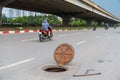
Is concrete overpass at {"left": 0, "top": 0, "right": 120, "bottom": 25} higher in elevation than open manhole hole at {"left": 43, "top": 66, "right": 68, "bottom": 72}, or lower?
higher

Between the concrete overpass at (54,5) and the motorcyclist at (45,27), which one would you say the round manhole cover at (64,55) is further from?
the concrete overpass at (54,5)

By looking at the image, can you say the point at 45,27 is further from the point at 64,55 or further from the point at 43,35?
the point at 64,55

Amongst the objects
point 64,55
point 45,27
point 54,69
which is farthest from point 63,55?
point 45,27

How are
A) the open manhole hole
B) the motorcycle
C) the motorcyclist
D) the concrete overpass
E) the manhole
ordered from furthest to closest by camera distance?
the concrete overpass, the motorcyclist, the motorcycle, the manhole, the open manhole hole

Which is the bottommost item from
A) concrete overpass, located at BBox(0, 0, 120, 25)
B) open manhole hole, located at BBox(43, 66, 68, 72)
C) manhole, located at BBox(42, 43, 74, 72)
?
open manhole hole, located at BBox(43, 66, 68, 72)

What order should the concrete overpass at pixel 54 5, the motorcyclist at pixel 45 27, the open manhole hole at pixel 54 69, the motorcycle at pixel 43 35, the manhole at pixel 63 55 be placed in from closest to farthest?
the open manhole hole at pixel 54 69
the manhole at pixel 63 55
the motorcycle at pixel 43 35
the motorcyclist at pixel 45 27
the concrete overpass at pixel 54 5

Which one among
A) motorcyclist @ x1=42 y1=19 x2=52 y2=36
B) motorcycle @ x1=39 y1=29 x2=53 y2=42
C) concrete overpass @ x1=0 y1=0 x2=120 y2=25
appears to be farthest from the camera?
concrete overpass @ x1=0 y1=0 x2=120 y2=25

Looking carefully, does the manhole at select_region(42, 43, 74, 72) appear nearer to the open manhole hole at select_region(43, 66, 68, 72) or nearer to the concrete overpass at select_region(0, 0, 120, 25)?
the open manhole hole at select_region(43, 66, 68, 72)

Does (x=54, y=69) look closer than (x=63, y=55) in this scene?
Yes

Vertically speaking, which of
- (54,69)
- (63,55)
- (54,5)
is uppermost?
(54,5)

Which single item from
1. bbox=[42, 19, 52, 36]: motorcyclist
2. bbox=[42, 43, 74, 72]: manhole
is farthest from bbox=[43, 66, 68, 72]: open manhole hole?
bbox=[42, 19, 52, 36]: motorcyclist

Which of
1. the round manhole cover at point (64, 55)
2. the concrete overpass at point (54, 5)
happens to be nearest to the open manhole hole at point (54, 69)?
the round manhole cover at point (64, 55)

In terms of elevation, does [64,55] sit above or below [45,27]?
below

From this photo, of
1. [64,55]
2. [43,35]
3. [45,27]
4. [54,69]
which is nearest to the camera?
[54,69]
